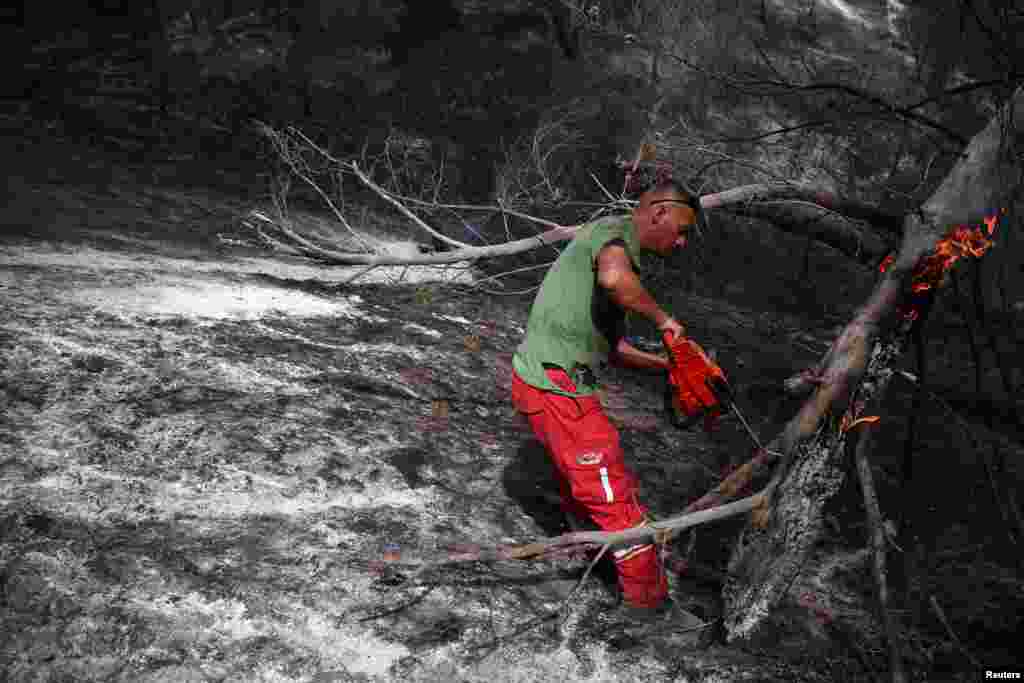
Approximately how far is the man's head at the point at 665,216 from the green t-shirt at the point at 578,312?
57mm

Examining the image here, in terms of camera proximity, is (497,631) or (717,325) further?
(717,325)

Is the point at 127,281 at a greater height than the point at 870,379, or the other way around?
the point at 870,379

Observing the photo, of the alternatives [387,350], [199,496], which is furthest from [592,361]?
[387,350]

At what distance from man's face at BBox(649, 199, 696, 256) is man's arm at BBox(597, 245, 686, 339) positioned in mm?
198

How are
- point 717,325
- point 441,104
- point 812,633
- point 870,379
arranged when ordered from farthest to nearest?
point 441,104 → point 717,325 → point 812,633 → point 870,379

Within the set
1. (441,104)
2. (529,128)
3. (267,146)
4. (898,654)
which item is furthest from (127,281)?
(441,104)

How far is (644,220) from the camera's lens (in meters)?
2.67

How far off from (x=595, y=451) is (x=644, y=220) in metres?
0.95

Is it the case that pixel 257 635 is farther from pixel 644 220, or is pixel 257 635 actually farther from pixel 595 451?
pixel 644 220

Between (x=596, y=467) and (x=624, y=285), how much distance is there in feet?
2.48

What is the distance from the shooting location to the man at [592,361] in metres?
2.65

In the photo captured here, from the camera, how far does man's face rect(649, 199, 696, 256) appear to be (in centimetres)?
259

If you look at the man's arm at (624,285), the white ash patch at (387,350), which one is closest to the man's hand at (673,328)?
the man's arm at (624,285)

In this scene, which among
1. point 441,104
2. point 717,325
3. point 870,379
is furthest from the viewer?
point 441,104
